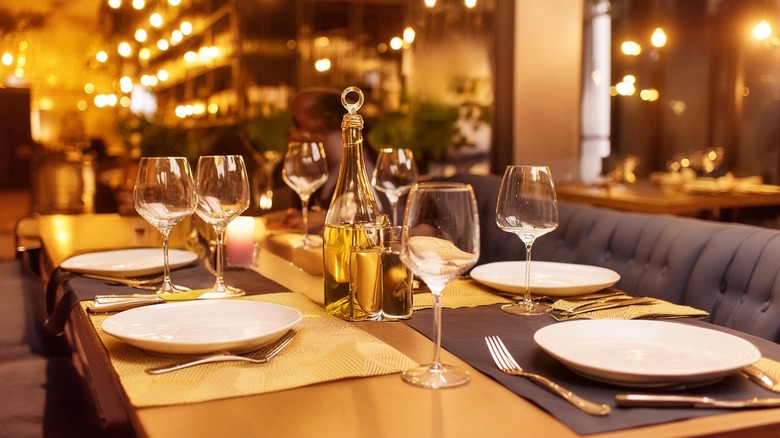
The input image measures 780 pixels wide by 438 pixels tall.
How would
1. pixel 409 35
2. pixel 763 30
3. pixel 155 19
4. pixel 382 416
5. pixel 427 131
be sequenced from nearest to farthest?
pixel 382 416 < pixel 427 131 < pixel 763 30 < pixel 409 35 < pixel 155 19

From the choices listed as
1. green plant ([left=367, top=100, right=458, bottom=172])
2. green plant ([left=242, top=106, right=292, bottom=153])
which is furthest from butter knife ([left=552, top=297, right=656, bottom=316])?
green plant ([left=242, top=106, right=292, bottom=153])

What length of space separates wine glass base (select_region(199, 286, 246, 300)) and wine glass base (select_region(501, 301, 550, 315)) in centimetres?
49

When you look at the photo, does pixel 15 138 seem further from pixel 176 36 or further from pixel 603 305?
pixel 603 305

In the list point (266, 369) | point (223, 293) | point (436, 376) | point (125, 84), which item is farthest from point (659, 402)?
point (125, 84)

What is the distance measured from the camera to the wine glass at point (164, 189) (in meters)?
1.43

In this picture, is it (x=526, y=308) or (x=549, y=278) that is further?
(x=549, y=278)

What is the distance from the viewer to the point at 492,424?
0.79 m

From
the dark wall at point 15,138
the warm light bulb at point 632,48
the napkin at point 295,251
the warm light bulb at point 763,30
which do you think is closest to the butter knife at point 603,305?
the napkin at point 295,251

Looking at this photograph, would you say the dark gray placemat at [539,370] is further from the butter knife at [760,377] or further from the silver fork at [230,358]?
the silver fork at [230,358]

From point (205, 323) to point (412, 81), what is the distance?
5851 millimetres

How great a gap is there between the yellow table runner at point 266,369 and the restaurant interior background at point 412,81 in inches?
124

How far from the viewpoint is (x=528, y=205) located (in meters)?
1.33

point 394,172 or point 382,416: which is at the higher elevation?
point 394,172

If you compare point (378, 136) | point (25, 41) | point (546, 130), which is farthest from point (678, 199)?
point (25, 41)
